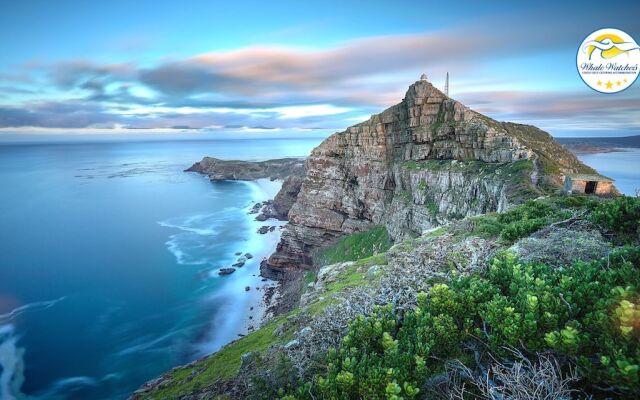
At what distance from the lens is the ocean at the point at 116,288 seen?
121ft

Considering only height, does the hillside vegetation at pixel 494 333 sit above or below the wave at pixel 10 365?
above

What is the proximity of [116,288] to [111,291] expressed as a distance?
94 centimetres

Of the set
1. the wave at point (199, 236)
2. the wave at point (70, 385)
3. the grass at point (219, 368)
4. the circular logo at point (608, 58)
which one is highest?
the circular logo at point (608, 58)

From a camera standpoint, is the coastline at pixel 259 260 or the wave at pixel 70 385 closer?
the wave at pixel 70 385

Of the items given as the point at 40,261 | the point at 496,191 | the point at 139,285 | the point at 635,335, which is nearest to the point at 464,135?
the point at 496,191

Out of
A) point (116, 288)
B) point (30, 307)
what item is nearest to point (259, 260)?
point (116, 288)

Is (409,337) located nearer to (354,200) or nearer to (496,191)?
(496,191)

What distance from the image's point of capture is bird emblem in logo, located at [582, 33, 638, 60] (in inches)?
492

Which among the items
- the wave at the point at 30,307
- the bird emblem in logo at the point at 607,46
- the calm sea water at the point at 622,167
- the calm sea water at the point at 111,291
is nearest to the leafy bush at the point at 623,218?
the bird emblem in logo at the point at 607,46

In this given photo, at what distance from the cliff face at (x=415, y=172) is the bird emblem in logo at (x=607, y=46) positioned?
53.5 ft

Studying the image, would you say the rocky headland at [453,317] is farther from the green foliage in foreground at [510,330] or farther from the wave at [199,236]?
the wave at [199,236]

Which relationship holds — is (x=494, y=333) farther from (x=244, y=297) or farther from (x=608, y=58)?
(x=244, y=297)

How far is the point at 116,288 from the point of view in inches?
2062

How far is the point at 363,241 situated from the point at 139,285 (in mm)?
36919
